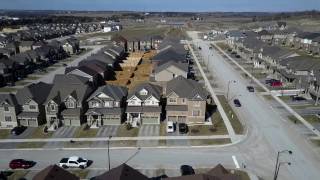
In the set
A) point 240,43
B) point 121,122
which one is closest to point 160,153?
point 121,122

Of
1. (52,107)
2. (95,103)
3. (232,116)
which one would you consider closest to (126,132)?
(95,103)

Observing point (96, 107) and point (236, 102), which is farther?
point (236, 102)

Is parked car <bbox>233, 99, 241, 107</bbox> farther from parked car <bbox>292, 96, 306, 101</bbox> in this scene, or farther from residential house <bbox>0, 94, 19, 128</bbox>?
residential house <bbox>0, 94, 19, 128</bbox>

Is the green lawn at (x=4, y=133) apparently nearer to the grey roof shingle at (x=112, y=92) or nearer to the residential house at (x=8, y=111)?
the residential house at (x=8, y=111)

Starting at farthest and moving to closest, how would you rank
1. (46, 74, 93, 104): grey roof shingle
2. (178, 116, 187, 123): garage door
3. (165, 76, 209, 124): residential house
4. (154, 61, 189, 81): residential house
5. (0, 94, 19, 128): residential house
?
(154, 61, 189, 81): residential house, (46, 74, 93, 104): grey roof shingle, (178, 116, 187, 123): garage door, (165, 76, 209, 124): residential house, (0, 94, 19, 128): residential house

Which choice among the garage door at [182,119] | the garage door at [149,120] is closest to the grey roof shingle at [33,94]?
the garage door at [149,120]

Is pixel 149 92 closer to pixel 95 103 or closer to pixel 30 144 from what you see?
pixel 95 103

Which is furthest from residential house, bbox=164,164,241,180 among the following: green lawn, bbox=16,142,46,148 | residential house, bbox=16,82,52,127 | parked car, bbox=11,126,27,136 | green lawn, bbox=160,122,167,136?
residential house, bbox=16,82,52,127
